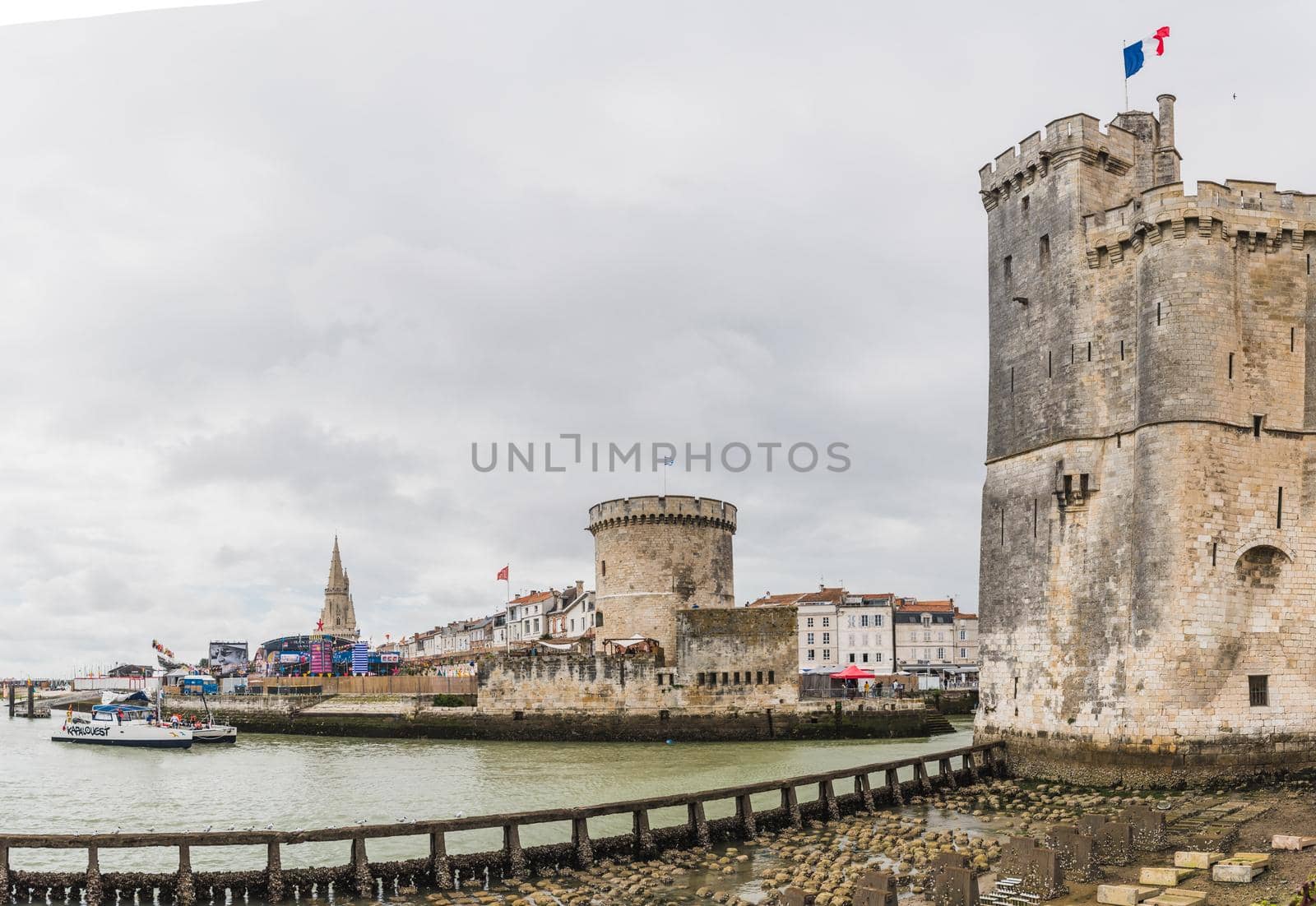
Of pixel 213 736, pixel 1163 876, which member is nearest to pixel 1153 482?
pixel 1163 876

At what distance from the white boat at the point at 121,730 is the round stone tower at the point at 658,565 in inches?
713

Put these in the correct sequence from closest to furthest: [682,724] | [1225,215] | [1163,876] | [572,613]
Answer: [1163,876] → [1225,215] → [682,724] → [572,613]

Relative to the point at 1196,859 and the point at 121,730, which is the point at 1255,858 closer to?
the point at 1196,859

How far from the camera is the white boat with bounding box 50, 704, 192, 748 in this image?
145 feet

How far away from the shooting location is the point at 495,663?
43938 mm

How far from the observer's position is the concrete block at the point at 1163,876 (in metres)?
12.2

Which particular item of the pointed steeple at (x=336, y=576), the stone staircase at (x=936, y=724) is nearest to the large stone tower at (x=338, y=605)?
the pointed steeple at (x=336, y=576)

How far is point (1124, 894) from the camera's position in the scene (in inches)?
453

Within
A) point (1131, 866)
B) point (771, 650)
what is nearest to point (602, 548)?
point (771, 650)

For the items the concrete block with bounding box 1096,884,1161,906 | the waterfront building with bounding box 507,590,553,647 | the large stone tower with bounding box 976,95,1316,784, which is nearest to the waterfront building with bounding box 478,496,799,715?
the large stone tower with bounding box 976,95,1316,784

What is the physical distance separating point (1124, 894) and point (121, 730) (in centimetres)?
4492

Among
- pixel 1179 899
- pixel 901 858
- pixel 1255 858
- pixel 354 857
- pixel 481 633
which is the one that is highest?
pixel 1179 899

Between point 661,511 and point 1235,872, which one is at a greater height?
point 661,511

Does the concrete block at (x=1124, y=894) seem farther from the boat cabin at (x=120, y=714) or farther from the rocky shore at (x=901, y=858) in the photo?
the boat cabin at (x=120, y=714)
